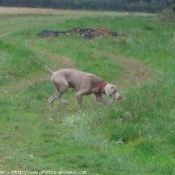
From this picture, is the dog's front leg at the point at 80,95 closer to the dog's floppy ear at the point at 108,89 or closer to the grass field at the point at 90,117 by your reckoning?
the grass field at the point at 90,117

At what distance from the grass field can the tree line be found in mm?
21830

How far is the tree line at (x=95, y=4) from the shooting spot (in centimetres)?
4630

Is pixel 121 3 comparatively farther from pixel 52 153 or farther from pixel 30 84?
pixel 52 153

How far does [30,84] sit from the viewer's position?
16.8 metres

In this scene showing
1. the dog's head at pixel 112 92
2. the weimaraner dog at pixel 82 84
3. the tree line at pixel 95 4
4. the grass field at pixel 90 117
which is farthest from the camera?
the tree line at pixel 95 4

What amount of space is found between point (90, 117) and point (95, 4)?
122 ft

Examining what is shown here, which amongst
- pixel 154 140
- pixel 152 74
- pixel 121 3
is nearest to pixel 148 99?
pixel 154 140

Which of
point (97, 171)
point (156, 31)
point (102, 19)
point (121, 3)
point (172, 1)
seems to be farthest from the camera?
point (121, 3)

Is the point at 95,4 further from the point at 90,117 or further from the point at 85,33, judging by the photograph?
the point at 90,117

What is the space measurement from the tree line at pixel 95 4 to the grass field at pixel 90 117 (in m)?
21.8

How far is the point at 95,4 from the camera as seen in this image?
47.8 metres

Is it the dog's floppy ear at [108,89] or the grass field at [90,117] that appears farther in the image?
the dog's floppy ear at [108,89]

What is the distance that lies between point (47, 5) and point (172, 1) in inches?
464

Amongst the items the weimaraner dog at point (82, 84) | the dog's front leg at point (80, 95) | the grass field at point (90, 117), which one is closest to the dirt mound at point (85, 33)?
the grass field at point (90, 117)
